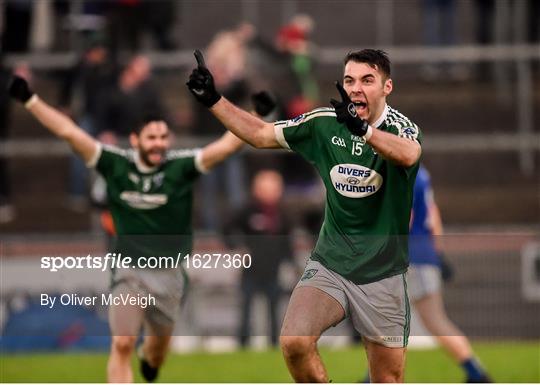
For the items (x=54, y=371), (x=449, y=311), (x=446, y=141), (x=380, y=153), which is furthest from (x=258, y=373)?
(x=380, y=153)

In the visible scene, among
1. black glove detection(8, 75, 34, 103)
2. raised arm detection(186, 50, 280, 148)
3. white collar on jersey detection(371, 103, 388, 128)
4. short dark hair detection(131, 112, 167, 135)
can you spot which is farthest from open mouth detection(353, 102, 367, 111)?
black glove detection(8, 75, 34, 103)

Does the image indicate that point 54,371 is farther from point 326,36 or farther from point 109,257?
point 326,36

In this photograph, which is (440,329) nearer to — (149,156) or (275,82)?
(149,156)

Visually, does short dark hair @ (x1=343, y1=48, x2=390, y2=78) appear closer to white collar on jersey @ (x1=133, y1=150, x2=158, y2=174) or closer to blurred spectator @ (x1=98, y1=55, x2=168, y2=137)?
white collar on jersey @ (x1=133, y1=150, x2=158, y2=174)

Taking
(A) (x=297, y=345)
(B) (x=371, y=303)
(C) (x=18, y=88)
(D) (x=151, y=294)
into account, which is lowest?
(D) (x=151, y=294)

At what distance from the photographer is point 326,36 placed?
762 inches

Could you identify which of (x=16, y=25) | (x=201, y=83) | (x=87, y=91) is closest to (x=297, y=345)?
(x=201, y=83)

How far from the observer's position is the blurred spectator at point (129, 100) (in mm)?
17594

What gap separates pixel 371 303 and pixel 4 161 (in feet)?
32.6

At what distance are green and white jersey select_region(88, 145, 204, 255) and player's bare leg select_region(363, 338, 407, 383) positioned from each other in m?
2.96

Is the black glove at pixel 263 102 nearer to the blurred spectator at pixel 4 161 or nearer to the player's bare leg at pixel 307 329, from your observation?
the player's bare leg at pixel 307 329

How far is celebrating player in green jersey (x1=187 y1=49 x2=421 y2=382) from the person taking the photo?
9.01m

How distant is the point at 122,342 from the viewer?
11.3 m

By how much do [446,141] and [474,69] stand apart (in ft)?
5.19
